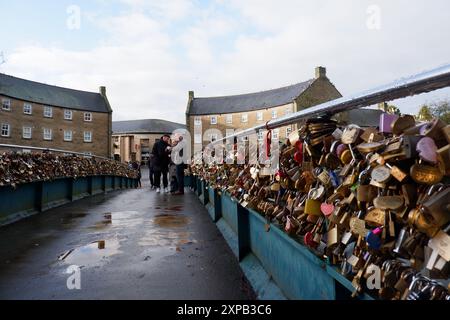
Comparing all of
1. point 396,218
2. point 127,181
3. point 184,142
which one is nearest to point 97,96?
point 127,181

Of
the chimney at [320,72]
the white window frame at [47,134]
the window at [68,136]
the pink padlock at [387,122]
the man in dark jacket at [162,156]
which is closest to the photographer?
the pink padlock at [387,122]

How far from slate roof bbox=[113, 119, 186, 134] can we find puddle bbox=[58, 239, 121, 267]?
204 ft

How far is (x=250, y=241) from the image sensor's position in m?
3.88

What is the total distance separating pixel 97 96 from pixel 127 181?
3596 cm

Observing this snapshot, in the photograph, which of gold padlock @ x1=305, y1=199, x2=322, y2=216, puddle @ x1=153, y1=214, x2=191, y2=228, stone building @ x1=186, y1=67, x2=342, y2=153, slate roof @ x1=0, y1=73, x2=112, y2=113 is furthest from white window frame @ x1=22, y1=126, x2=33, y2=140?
gold padlock @ x1=305, y1=199, x2=322, y2=216

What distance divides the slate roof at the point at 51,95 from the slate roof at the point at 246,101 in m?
15.1

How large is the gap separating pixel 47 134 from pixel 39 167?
4169 cm

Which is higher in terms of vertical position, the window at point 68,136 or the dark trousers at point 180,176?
the window at point 68,136

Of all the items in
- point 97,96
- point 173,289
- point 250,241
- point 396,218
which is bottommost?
point 173,289

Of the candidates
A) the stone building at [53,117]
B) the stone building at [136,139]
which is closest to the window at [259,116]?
the stone building at [136,139]

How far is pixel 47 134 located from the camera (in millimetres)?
44750

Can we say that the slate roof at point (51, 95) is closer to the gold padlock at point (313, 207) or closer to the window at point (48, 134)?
the window at point (48, 134)

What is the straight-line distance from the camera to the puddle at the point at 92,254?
392cm
